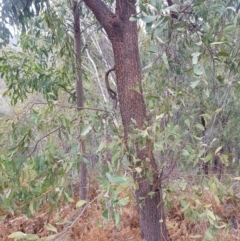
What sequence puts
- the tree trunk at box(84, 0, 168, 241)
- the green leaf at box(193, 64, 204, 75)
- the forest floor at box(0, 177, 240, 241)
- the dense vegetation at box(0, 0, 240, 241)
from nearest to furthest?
the green leaf at box(193, 64, 204, 75), the dense vegetation at box(0, 0, 240, 241), the tree trunk at box(84, 0, 168, 241), the forest floor at box(0, 177, 240, 241)

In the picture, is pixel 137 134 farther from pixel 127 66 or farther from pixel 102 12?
pixel 102 12

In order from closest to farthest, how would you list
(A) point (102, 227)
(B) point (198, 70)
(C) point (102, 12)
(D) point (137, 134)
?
(B) point (198, 70), (D) point (137, 134), (C) point (102, 12), (A) point (102, 227)

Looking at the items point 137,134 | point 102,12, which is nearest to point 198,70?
point 137,134

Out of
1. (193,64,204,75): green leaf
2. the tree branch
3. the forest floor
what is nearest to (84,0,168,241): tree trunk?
the tree branch

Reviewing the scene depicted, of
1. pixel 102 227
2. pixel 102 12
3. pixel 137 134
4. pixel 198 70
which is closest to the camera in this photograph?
pixel 198 70

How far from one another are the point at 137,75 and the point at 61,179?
0.75 meters

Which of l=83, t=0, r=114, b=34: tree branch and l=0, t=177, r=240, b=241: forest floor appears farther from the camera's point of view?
l=0, t=177, r=240, b=241: forest floor

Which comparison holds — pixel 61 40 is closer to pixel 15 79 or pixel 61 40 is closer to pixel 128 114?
pixel 15 79

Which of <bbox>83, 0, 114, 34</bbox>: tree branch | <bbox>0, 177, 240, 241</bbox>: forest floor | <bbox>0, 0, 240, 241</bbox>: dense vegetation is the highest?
<bbox>83, 0, 114, 34</bbox>: tree branch

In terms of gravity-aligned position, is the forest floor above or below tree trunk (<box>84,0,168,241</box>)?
below

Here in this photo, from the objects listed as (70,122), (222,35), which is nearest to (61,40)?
(70,122)

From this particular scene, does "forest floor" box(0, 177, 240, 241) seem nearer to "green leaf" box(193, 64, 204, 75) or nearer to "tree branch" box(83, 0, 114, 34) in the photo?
"tree branch" box(83, 0, 114, 34)

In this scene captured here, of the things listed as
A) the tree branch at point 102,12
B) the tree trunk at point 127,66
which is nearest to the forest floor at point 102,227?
the tree trunk at point 127,66

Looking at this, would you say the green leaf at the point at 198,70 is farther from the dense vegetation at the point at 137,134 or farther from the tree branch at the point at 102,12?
the tree branch at the point at 102,12
